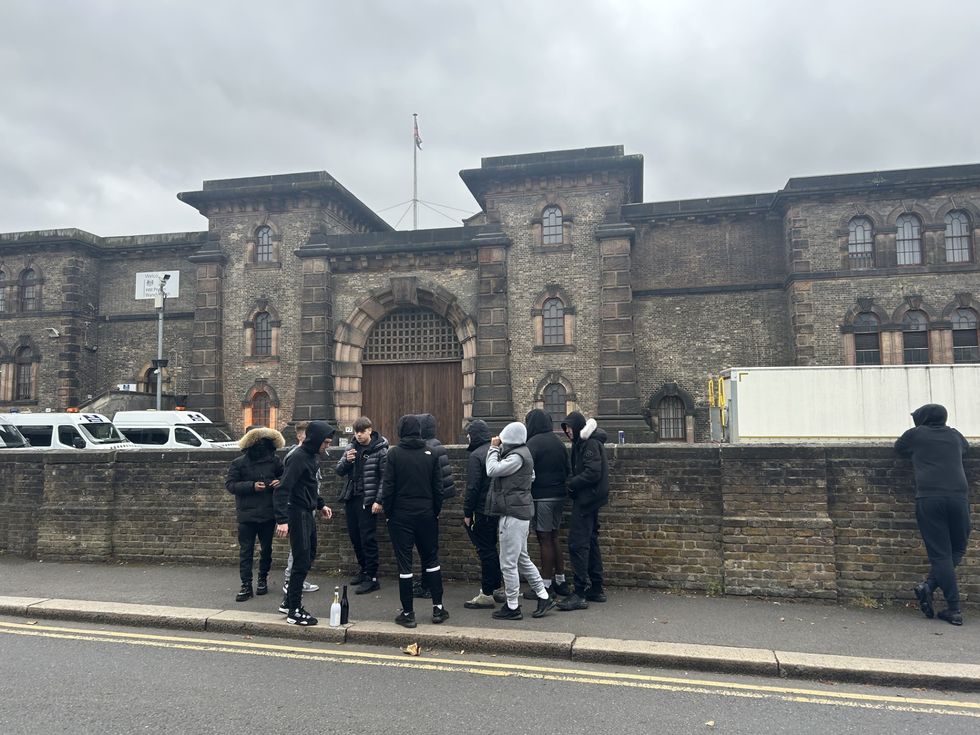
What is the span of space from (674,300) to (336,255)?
1151cm

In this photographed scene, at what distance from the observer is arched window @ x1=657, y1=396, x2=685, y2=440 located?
2145 cm

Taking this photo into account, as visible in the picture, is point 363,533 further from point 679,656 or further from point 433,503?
point 679,656

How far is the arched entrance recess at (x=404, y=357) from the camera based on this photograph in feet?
71.1

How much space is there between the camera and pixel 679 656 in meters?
5.20

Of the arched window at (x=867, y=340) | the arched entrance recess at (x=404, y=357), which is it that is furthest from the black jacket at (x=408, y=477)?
the arched window at (x=867, y=340)

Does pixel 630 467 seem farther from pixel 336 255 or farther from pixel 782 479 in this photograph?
pixel 336 255

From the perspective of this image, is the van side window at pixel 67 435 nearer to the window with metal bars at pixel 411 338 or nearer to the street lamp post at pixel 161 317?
the street lamp post at pixel 161 317

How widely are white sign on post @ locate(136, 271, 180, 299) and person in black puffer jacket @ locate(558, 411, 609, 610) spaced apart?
76.0 ft

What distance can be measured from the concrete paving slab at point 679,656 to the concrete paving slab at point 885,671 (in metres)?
0.19

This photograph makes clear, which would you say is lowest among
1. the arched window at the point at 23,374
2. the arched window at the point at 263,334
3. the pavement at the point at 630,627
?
the pavement at the point at 630,627

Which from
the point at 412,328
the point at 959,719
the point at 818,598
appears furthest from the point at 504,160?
the point at 959,719

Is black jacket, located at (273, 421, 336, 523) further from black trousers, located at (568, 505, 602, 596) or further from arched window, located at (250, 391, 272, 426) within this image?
arched window, located at (250, 391, 272, 426)

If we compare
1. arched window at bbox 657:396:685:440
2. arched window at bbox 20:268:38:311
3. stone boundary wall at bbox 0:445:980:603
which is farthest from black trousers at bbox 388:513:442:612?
arched window at bbox 20:268:38:311

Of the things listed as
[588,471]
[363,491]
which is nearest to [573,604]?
[588,471]
